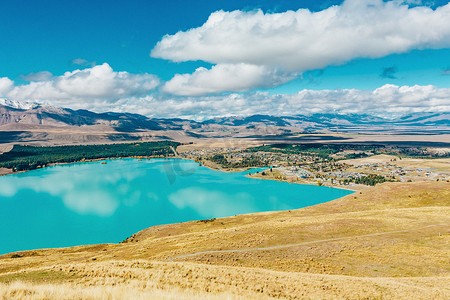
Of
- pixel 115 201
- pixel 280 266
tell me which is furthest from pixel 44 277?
pixel 115 201

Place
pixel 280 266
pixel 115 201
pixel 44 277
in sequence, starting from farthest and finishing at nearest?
pixel 115 201
pixel 280 266
pixel 44 277

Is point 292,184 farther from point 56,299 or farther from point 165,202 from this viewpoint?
point 56,299

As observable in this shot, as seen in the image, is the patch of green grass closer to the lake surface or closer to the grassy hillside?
the grassy hillside

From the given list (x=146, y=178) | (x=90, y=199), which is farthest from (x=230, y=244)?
(x=146, y=178)

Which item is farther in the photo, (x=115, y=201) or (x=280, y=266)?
(x=115, y=201)

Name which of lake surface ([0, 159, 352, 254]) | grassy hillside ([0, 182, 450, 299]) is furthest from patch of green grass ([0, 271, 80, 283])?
lake surface ([0, 159, 352, 254])

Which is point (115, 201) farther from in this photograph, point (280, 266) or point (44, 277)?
point (280, 266)
